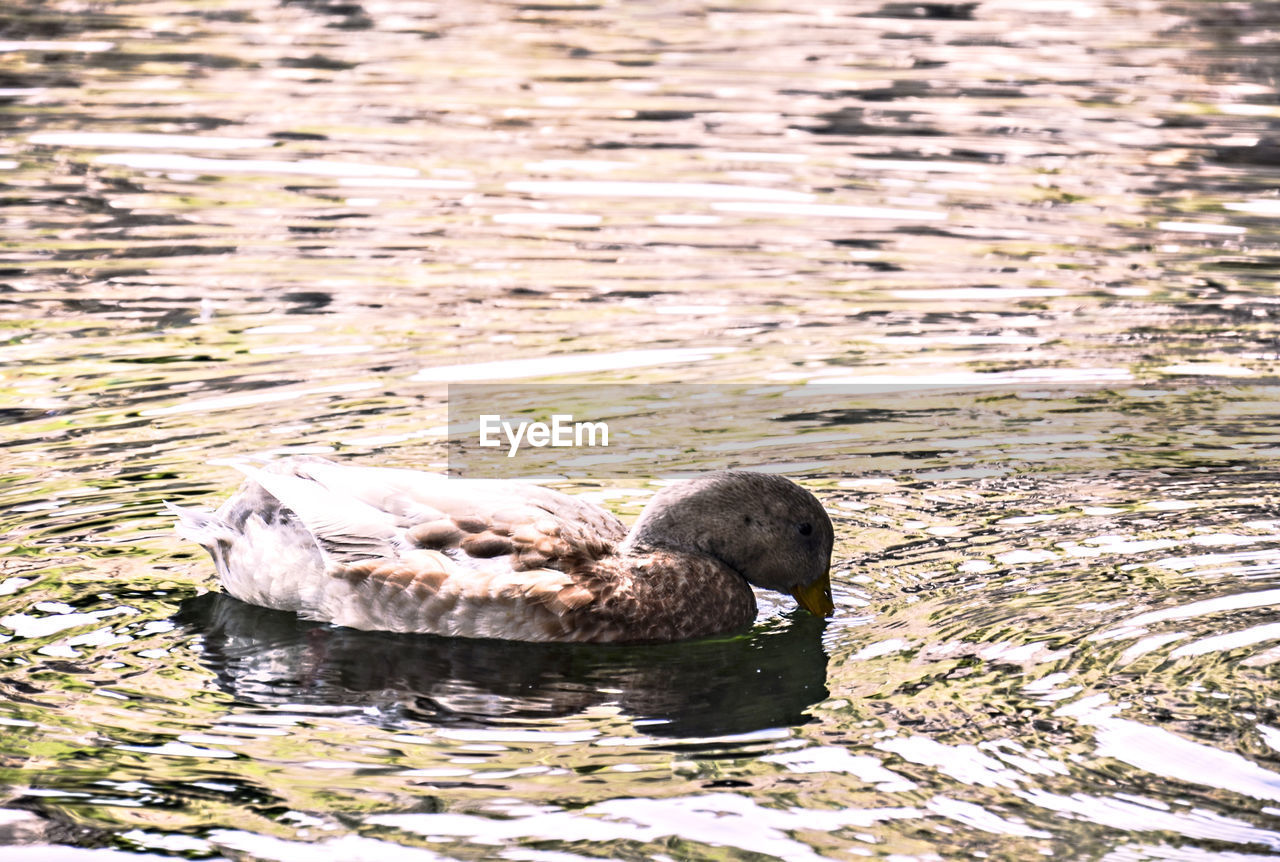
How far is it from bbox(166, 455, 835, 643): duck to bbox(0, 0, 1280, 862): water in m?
0.14

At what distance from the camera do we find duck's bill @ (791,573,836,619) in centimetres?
761

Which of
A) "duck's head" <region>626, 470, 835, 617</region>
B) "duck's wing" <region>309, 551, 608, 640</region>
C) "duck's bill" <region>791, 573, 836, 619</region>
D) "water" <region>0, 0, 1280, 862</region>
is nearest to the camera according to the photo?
"water" <region>0, 0, 1280, 862</region>

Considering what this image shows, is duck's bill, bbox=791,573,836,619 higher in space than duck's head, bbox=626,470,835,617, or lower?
lower

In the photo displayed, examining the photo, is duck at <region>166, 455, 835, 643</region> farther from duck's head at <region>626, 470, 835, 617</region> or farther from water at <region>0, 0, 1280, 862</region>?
water at <region>0, 0, 1280, 862</region>

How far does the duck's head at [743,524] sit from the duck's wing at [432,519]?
24cm

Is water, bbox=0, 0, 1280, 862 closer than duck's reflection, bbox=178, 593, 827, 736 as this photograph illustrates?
Yes

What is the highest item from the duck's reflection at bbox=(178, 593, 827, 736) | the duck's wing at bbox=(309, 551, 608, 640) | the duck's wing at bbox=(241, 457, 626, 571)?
the duck's wing at bbox=(241, 457, 626, 571)

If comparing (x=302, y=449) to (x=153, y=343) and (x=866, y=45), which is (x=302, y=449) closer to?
(x=153, y=343)

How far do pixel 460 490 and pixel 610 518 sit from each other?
64 centimetres

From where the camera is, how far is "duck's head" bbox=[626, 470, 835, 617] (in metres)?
7.73

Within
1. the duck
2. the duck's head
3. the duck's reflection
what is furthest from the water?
the duck's head

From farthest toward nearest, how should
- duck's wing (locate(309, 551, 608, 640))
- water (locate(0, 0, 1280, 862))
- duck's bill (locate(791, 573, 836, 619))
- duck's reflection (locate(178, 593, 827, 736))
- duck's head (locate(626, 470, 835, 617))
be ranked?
duck's head (locate(626, 470, 835, 617))
duck's bill (locate(791, 573, 836, 619))
duck's wing (locate(309, 551, 608, 640))
duck's reflection (locate(178, 593, 827, 736))
water (locate(0, 0, 1280, 862))

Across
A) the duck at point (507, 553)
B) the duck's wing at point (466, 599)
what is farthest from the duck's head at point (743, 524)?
the duck's wing at point (466, 599)

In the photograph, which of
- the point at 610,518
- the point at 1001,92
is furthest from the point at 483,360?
the point at 1001,92
